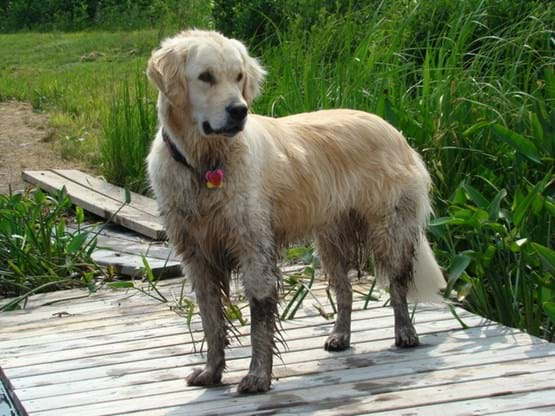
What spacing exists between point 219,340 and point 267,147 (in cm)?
86

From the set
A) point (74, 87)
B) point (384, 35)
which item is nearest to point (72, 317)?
point (384, 35)

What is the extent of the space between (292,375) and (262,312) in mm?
340

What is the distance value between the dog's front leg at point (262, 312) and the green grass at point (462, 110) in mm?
966

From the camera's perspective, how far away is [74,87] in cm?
1267

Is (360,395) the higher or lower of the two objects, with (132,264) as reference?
higher

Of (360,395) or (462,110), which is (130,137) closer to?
(462,110)

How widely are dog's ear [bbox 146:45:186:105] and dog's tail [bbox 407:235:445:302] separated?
1.47 metres

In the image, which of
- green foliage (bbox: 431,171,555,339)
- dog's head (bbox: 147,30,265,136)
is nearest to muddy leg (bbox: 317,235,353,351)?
green foliage (bbox: 431,171,555,339)

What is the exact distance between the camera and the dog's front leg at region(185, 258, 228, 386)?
4.52 metres

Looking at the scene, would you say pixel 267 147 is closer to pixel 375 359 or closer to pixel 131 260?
pixel 375 359

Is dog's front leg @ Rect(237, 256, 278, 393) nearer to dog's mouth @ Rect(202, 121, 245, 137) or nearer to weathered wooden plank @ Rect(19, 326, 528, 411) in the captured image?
weathered wooden plank @ Rect(19, 326, 528, 411)

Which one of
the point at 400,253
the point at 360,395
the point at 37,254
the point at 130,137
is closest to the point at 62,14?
the point at 130,137

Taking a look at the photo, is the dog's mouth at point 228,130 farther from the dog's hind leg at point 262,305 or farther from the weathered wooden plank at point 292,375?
the weathered wooden plank at point 292,375

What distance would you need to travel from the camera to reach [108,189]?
833 cm
